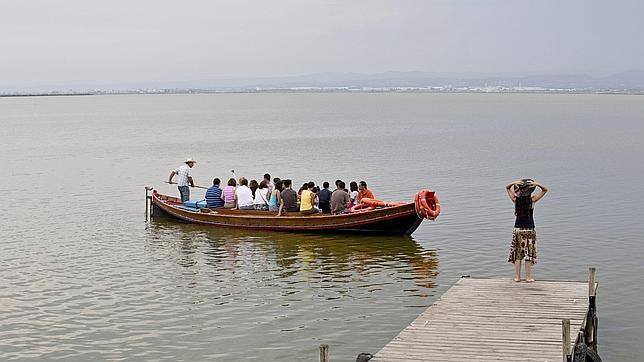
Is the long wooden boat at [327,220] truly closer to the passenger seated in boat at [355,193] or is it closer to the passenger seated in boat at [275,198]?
the passenger seated in boat at [275,198]

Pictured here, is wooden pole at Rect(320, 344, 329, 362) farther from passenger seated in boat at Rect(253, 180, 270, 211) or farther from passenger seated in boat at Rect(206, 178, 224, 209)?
passenger seated in boat at Rect(206, 178, 224, 209)

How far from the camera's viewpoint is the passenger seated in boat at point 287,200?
2814 centimetres

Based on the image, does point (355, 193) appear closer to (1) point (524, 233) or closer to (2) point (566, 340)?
(1) point (524, 233)

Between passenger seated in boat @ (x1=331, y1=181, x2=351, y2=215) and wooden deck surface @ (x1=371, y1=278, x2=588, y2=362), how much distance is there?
10.3m

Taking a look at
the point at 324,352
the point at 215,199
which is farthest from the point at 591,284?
the point at 215,199

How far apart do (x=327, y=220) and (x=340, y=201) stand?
0.66m

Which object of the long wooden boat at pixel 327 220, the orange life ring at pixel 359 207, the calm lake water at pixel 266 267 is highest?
the orange life ring at pixel 359 207

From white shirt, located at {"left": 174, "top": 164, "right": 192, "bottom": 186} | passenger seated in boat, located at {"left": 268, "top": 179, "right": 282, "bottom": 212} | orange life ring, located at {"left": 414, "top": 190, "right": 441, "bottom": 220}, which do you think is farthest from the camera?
white shirt, located at {"left": 174, "top": 164, "right": 192, "bottom": 186}

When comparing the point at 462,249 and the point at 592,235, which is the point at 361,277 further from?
the point at 592,235

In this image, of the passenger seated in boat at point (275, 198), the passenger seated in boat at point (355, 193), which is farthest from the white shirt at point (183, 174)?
the passenger seated in boat at point (355, 193)

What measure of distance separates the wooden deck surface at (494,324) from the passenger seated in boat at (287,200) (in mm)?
11602

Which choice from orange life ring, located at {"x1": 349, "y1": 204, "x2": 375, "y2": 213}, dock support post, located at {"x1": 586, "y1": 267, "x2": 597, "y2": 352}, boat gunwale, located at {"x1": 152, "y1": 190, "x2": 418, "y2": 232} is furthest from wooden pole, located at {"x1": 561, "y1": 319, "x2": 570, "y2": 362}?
orange life ring, located at {"x1": 349, "y1": 204, "x2": 375, "y2": 213}

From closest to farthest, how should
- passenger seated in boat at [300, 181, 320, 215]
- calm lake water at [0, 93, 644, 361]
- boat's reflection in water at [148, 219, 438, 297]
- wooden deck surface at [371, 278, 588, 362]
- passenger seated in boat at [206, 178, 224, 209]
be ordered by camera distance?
wooden deck surface at [371, 278, 588, 362] → calm lake water at [0, 93, 644, 361] → boat's reflection in water at [148, 219, 438, 297] → passenger seated in boat at [300, 181, 320, 215] → passenger seated in boat at [206, 178, 224, 209]

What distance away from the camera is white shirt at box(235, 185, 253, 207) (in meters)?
29.1
